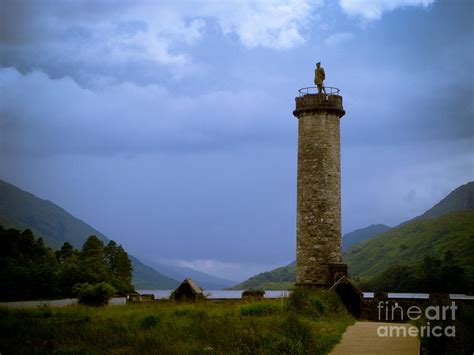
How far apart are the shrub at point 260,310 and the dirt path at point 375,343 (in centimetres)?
275

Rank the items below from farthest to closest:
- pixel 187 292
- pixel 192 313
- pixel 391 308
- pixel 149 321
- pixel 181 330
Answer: pixel 187 292
pixel 391 308
pixel 192 313
pixel 149 321
pixel 181 330

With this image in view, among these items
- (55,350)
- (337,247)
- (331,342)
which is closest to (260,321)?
(331,342)

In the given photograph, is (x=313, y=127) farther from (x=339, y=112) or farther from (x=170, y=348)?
(x=170, y=348)

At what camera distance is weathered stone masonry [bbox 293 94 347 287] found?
39.5m

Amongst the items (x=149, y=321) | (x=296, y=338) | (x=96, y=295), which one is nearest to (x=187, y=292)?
(x=96, y=295)

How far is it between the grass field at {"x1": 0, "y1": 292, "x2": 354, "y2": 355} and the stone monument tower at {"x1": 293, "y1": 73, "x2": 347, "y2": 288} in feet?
38.9

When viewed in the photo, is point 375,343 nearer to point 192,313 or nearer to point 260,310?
point 260,310

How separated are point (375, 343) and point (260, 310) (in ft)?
18.8

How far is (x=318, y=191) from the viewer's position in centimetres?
3997

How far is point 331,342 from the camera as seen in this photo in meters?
18.8

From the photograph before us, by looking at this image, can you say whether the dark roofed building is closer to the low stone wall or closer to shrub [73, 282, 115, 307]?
shrub [73, 282, 115, 307]

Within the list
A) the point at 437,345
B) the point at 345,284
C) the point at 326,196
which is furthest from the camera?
the point at 326,196

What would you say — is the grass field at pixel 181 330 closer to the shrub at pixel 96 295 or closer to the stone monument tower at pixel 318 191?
the shrub at pixel 96 295

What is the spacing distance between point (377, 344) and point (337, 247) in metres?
21.2
